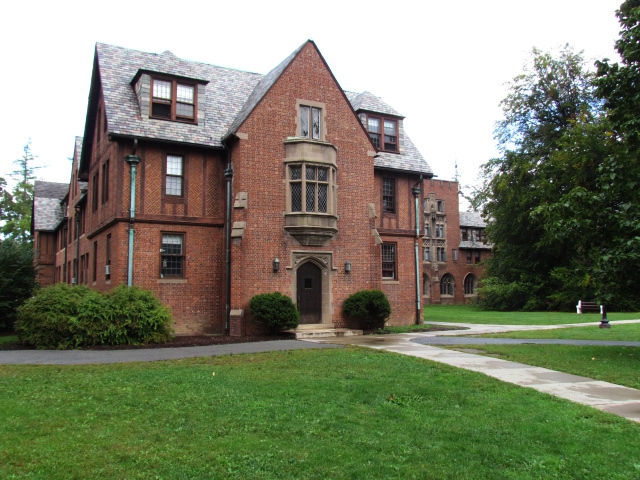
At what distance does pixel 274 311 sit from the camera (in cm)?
1808

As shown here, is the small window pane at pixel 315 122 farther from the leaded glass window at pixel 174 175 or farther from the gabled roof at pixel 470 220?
the gabled roof at pixel 470 220

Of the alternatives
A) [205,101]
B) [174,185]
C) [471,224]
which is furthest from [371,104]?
[471,224]

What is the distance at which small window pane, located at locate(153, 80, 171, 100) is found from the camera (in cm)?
2003

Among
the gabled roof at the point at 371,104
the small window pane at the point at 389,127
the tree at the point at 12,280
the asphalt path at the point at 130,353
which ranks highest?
the gabled roof at the point at 371,104

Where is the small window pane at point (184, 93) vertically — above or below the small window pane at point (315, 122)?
above

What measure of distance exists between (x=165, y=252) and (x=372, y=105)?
11.4 m

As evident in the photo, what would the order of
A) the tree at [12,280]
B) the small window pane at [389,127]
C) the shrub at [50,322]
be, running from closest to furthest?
the shrub at [50,322] → the tree at [12,280] → the small window pane at [389,127]

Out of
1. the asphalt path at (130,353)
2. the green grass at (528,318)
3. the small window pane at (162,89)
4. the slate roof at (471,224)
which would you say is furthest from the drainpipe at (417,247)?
the slate roof at (471,224)

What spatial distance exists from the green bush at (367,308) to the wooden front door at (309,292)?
102cm

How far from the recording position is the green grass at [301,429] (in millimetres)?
5195

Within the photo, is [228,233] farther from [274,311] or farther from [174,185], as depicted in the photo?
[274,311]

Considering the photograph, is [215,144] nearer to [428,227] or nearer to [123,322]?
[123,322]

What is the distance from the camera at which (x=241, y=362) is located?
11.8 meters

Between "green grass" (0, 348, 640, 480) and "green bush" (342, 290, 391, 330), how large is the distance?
10.1 metres
